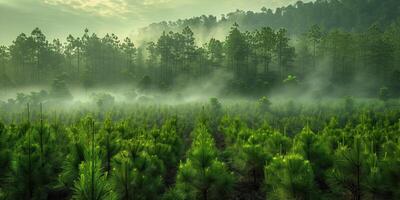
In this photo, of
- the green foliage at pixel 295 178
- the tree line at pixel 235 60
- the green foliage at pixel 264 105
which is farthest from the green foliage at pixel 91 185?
the tree line at pixel 235 60

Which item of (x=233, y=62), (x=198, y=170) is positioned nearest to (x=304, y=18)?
(x=233, y=62)

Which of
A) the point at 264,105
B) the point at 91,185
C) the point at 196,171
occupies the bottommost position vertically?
the point at 196,171

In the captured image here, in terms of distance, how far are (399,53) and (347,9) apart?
77.3 meters

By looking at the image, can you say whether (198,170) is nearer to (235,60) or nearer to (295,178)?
(295,178)

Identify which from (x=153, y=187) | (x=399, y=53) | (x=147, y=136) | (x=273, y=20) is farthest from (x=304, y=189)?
(x=273, y=20)

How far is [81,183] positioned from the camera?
5527 mm

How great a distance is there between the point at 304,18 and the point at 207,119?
443ft

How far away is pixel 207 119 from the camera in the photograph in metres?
23.0

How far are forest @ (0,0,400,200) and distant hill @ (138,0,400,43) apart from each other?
82cm

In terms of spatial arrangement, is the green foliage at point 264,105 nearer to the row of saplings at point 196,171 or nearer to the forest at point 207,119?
the forest at point 207,119

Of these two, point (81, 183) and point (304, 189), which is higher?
point (81, 183)

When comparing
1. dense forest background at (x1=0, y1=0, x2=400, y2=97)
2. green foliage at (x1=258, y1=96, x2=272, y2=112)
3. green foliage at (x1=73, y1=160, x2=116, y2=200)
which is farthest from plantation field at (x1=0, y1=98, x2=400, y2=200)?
dense forest background at (x1=0, y1=0, x2=400, y2=97)

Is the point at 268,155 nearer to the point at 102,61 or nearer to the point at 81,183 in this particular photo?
the point at 81,183

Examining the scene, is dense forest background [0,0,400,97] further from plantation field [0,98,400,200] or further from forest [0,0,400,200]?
plantation field [0,98,400,200]
